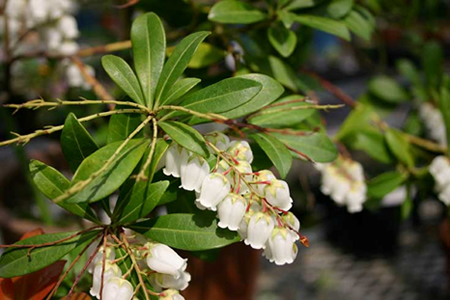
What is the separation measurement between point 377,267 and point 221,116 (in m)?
1.06

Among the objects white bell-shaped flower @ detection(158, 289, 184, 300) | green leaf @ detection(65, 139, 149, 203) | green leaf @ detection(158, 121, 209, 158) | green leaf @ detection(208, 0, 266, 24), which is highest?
green leaf @ detection(208, 0, 266, 24)

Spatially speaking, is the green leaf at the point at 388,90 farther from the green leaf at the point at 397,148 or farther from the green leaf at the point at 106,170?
the green leaf at the point at 106,170

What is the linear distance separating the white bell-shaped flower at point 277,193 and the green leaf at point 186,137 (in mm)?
68

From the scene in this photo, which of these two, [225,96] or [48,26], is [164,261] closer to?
[225,96]

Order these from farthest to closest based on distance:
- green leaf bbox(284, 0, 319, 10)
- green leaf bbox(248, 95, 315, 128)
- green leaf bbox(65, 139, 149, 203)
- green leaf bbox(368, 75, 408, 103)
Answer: green leaf bbox(368, 75, 408, 103), green leaf bbox(284, 0, 319, 10), green leaf bbox(248, 95, 315, 128), green leaf bbox(65, 139, 149, 203)

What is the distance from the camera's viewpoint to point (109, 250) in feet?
1.53

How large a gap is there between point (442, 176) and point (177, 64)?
0.59m

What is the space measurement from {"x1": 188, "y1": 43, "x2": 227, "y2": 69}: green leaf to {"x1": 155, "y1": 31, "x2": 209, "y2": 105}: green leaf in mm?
203

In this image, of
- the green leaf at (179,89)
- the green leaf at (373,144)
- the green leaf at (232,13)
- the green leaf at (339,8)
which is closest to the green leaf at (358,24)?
the green leaf at (339,8)

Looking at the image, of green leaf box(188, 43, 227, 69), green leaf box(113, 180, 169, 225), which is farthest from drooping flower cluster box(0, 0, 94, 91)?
green leaf box(113, 180, 169, 225)

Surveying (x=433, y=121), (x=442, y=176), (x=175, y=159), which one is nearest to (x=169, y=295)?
(x=175, y=159)

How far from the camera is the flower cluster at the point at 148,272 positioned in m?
0.44

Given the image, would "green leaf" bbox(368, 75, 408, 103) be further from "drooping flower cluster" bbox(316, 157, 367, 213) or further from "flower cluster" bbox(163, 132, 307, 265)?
"flower cluster" bbox(163, 132, 307, 265)

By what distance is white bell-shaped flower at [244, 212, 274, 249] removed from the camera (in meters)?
0.46
